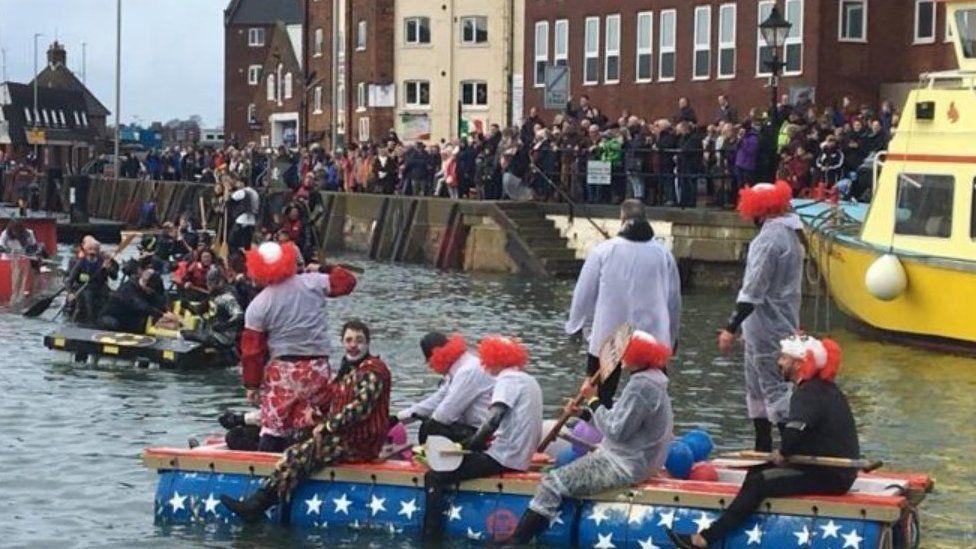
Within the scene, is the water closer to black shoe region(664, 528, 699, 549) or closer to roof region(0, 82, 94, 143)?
black shoe region(664, 528, 699, 549)

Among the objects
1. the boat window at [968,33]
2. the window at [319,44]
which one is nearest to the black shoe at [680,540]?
the boat window at [968,33]

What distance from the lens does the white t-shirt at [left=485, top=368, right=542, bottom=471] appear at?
13.8 m

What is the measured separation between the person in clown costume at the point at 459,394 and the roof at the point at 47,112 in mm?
84645

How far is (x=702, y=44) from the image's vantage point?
188 feet

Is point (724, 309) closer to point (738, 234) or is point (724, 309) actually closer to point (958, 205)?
Answer: point (738, 234)

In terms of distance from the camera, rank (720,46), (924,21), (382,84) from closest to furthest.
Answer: (924,21), (720,46), (382,84)

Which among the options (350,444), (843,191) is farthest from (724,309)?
(350,444)

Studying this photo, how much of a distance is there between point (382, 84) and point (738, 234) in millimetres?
46407

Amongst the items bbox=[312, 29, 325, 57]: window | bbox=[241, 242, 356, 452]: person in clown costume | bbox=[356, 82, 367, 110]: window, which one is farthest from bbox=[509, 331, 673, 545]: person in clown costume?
bbox=[312, 29, 325, 57]: window

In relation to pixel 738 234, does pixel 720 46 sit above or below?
above

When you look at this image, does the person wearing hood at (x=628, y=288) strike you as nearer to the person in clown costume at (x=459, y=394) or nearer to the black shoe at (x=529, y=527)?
the person in clown costume at (x=459, y=394)

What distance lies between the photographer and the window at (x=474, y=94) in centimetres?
8006

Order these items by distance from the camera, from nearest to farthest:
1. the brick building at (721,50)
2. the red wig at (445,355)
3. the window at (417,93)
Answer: the red wig at (445,355), the brick building at (721,50), the window at (417,93)

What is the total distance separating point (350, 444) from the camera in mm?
14195
